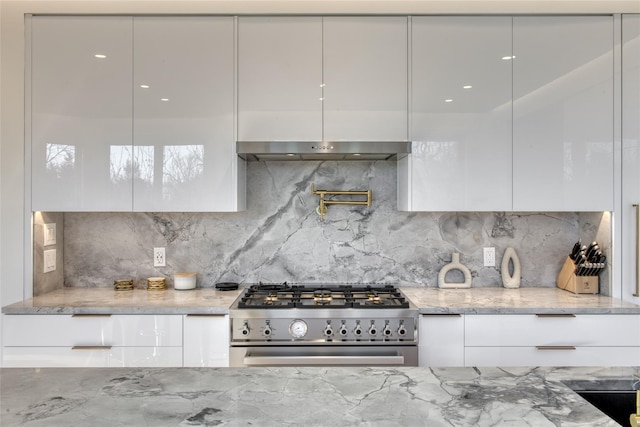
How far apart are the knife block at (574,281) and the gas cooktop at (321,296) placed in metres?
1.09

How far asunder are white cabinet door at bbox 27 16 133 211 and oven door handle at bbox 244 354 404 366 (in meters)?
1.20

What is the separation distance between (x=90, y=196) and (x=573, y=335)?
281 cm

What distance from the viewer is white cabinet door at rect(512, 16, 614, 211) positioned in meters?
2.70

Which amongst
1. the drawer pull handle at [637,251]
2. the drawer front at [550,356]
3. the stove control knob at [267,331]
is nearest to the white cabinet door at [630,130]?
the drawer pull handle at [637,251]

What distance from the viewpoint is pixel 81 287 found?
3066mm

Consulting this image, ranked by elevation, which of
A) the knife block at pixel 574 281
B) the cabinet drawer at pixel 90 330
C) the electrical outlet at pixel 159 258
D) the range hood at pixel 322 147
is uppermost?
the range hood at pixel 322 147

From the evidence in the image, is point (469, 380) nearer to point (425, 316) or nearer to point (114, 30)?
point (425, 316)

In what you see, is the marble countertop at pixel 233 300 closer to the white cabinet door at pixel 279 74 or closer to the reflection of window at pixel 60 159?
the reflection of window at pixel 60 159

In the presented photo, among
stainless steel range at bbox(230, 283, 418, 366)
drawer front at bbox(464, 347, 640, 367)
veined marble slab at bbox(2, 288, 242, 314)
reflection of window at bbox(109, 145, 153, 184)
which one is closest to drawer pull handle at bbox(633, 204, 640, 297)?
drawer front at bbox(464, 347, 640, 367)

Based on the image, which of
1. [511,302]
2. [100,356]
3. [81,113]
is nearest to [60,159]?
[81,113]

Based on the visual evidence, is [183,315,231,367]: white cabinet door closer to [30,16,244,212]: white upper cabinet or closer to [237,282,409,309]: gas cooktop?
[237,282,409,309]: gas cooktop

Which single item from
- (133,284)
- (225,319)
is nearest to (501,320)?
(225,319)

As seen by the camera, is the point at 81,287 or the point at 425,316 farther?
the point at 81,287

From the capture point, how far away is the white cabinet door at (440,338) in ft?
8.06
